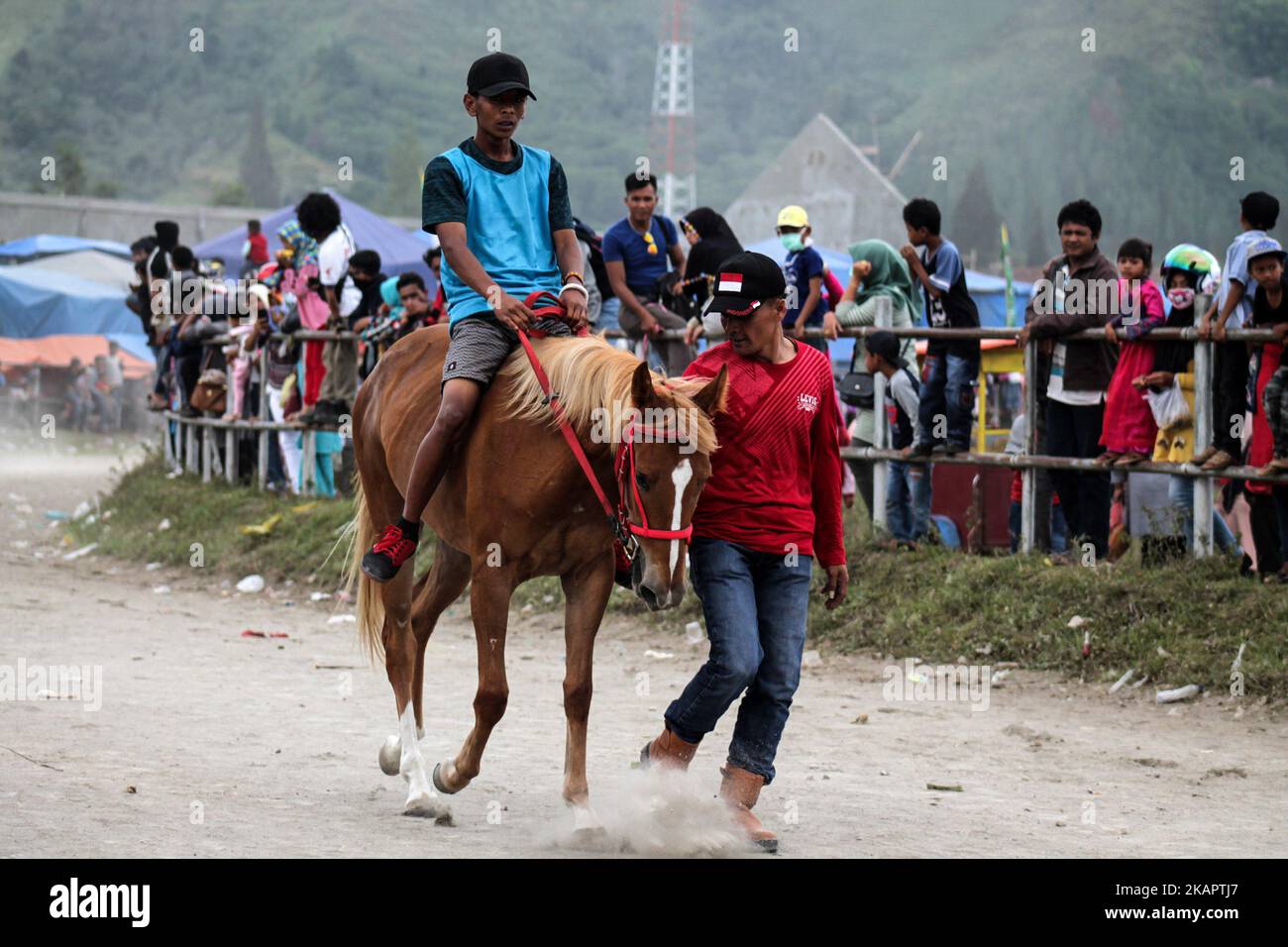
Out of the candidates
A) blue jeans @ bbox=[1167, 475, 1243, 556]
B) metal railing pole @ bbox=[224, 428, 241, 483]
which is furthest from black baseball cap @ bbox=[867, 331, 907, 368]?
metal railing pole @ bbox=[224, 428, 241, 483]

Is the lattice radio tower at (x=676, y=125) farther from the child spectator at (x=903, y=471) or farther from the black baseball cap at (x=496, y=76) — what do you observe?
the black baseball cap at (x=496, y=76)

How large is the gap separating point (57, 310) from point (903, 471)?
2881cm

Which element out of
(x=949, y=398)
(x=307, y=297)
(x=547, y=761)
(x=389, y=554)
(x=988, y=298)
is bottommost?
(x=547, y=761)

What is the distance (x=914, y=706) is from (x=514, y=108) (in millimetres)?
4116

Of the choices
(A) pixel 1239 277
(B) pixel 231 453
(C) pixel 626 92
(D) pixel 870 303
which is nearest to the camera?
(A) pixel 1239 277

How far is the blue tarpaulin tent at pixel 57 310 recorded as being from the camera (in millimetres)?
35219

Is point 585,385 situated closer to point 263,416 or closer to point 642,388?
point 642,388

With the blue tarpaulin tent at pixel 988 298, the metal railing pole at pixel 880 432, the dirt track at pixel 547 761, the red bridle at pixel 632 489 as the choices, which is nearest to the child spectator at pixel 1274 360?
the dirt track at pixel 547 761

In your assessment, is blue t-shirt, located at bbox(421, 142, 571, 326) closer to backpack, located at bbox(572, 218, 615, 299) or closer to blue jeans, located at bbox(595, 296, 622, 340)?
backpack, located at bbox(572, 218, 615, 299)

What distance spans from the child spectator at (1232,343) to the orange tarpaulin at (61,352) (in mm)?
27611

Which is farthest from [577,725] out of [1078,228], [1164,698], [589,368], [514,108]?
[1078,228]

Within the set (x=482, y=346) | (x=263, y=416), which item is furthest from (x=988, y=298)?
(x=482, y=346)

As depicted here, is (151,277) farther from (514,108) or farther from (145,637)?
(514,108)

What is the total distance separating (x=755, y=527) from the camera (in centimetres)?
567
